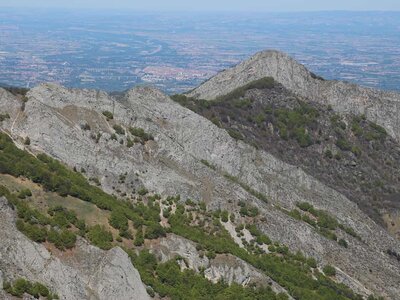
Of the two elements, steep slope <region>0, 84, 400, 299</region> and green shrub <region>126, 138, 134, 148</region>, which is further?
green shrub <region>126, 138, 134, 148</region>

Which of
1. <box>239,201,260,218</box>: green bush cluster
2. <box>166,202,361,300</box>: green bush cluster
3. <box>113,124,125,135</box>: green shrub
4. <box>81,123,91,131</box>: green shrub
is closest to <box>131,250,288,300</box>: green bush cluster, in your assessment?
<box>166,202,361,300</box>: green bush cluster

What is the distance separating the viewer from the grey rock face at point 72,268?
25297 mm

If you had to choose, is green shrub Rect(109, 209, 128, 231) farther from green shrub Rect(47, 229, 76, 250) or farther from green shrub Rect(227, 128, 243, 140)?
green shrub Rect(227, 128, 243, 140)

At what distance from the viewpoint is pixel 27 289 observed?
2391 centimetres

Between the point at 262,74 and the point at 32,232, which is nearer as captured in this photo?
the point at 32,232

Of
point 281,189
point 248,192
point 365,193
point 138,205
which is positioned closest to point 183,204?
point 138,205

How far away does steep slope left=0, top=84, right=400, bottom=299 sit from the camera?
1725 inches

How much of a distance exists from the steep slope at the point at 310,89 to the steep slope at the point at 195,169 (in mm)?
24786

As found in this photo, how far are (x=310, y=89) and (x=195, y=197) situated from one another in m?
42.6

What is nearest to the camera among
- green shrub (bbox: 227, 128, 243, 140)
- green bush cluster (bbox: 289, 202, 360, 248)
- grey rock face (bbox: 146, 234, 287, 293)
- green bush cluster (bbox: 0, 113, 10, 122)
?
grey rock face (bbox: 146, 234, 287, 293)

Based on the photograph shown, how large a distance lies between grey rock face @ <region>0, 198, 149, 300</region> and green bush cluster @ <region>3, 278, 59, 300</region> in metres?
0.43

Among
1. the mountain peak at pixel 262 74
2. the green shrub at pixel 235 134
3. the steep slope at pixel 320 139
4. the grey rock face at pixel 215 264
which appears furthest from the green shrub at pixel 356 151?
the grey rock face at pixel 215 264

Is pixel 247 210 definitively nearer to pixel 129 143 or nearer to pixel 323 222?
pixel 323 222

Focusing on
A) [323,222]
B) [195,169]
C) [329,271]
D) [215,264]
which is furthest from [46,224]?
[323,222]
